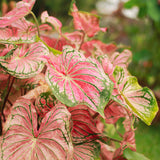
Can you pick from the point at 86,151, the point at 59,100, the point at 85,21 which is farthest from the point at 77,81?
the point at 85,21

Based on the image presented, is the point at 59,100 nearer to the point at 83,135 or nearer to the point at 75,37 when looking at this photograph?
the point at 83,135

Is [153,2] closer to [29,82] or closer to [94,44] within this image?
[94,44]

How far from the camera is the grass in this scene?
1.47 m

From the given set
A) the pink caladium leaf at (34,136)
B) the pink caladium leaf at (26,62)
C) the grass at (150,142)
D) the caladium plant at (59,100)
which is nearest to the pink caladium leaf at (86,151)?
the caladium plant at (59,100)

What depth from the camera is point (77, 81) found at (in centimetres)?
49

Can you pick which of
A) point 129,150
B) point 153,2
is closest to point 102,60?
point 129,150

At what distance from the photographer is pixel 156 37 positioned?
348 cm

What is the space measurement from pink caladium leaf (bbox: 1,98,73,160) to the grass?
1.04m

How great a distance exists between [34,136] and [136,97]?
0.28 meters

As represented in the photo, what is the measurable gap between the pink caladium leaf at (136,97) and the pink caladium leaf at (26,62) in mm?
194

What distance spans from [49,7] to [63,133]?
9.25 meters

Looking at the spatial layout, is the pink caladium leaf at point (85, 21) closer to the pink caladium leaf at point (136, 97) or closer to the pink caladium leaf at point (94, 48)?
the pink caladium leaf at point (94, 48)

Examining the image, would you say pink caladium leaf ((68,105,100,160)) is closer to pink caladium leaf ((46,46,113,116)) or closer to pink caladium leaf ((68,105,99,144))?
pink caladium leaf ((68,105,99,144))

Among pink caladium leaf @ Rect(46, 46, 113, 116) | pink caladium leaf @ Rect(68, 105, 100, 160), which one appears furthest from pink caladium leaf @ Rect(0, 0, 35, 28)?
pink caladium leaf @ Rect(68, 105, 100, 160)
